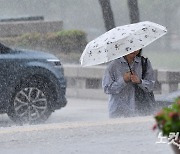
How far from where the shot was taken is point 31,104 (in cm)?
1445

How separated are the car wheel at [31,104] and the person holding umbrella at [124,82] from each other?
425 centimetres

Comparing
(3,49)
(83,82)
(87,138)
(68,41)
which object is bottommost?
(87,138)

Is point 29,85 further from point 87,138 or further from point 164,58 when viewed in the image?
point 164,58

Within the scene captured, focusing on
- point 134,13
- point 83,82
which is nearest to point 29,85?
point 83,82

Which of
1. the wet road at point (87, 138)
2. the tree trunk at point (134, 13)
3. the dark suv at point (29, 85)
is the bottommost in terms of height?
the wet road at point (87, 138)

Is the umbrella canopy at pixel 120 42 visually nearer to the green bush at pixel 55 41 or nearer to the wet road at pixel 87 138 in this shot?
the wet road at pixel 87 138

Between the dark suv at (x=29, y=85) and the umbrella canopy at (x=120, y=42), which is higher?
the umbrella canopy at (x=120, y=42)

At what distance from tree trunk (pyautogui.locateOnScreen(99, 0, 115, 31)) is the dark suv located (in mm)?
7333

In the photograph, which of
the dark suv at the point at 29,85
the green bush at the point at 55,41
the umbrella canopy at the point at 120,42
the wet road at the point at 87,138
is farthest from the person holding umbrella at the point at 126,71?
the green bush at the point at 55,41

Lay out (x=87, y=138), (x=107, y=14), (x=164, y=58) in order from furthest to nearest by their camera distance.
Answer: (x=164, y=58) → (x=107, y=14) → (x=87, y=138)

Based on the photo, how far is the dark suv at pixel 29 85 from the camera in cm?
1426

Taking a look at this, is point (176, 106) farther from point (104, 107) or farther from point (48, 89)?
point (104, 107)

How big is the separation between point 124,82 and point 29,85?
196 inches

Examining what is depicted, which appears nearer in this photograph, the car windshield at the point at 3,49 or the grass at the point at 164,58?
the car windshield at the point at 3,49
